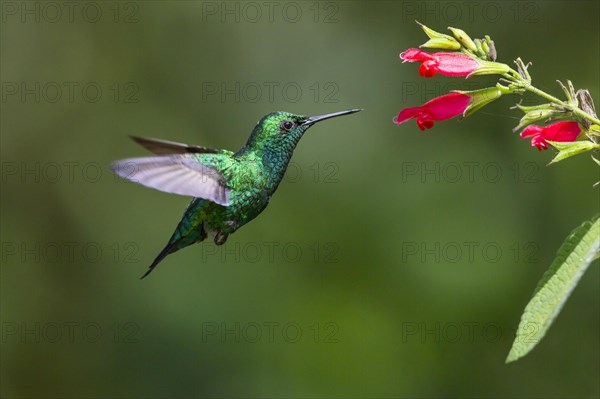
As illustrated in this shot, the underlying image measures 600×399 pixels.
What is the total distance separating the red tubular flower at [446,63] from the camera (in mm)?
1834

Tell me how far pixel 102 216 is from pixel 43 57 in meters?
1.20

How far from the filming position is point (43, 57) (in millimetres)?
5109

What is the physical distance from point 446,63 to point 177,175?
721 mm

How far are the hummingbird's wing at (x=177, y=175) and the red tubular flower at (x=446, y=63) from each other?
24.1 inches

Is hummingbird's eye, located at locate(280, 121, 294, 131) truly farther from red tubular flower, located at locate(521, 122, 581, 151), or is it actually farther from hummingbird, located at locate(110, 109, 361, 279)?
red tubular flower, located at locate(521, 122, 581, 151)

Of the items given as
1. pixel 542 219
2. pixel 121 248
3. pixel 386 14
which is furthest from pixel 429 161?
pixel 121 248

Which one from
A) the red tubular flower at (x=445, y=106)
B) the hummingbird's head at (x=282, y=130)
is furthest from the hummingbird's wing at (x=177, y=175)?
the red tubular flower at (x=445, y=106)

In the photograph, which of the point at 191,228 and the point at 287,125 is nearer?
the point at 287,125

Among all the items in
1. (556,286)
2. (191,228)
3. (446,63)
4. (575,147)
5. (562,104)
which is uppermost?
(446,63)

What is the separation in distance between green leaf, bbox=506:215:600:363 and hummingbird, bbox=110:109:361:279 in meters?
0.77

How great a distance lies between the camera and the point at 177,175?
1.82 m

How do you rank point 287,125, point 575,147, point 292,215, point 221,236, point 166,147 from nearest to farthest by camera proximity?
point 575,147, point 166,147, point 287,125, point 221,236, point 292,215

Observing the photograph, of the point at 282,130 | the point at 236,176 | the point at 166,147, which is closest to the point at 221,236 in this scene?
the point at 236,176

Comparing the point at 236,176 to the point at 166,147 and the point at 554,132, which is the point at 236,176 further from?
the point at 554,132
